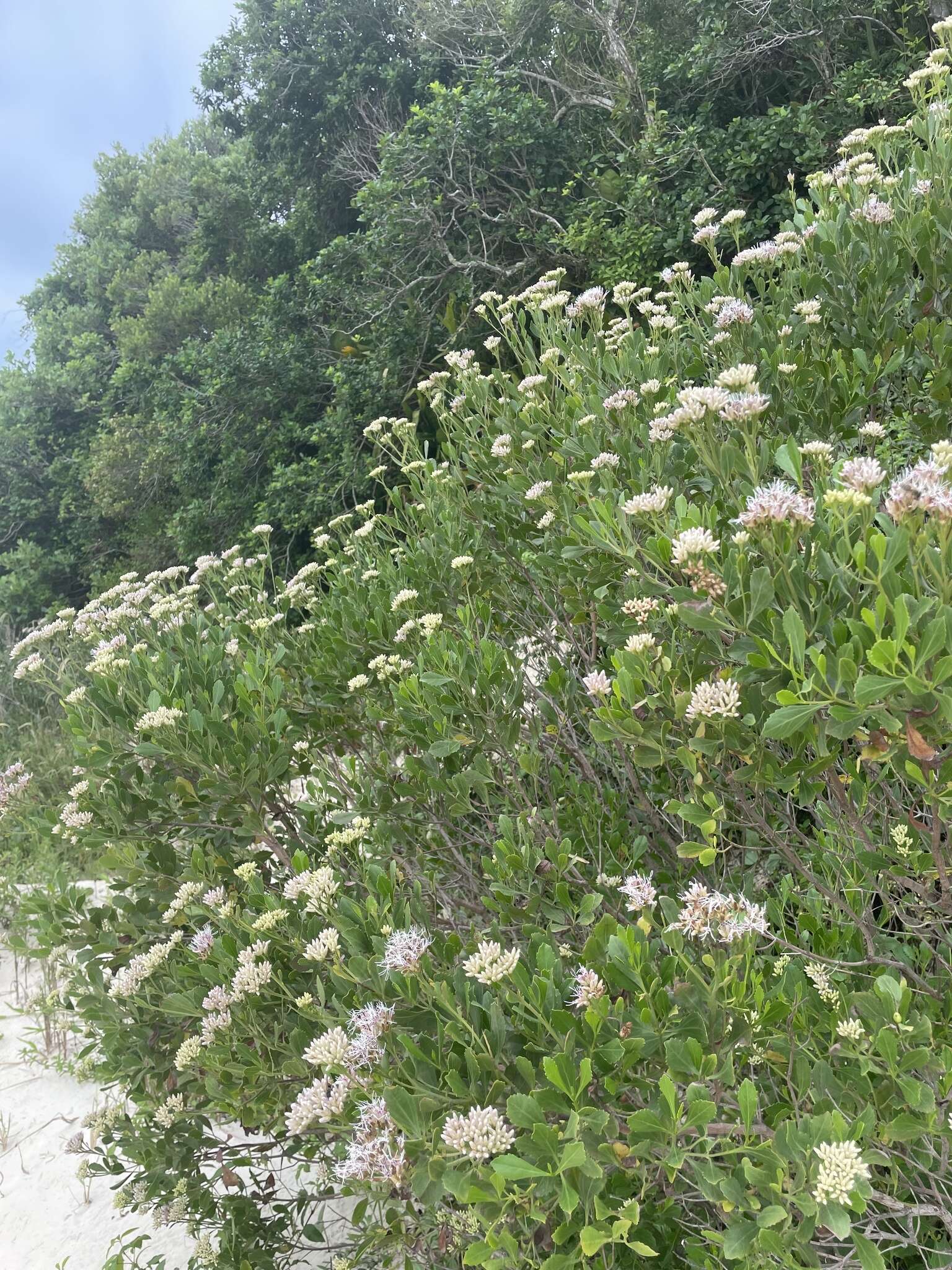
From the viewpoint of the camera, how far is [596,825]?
2.09 metres

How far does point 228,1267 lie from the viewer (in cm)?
200

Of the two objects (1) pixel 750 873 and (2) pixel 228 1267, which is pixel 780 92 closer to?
(1) pixel 750 873

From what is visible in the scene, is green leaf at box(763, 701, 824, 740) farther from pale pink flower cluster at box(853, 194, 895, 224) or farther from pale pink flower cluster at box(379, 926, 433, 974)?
pale pink flower cluster at box(853, 194, 895, 224)

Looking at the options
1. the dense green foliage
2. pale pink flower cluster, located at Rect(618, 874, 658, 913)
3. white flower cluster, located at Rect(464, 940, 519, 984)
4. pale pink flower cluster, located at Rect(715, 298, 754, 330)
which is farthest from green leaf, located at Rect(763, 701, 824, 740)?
the dense green foliage

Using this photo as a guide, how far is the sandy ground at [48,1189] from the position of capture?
2979 mm

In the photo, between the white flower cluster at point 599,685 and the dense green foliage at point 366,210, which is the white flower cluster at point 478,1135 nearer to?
the white flower cluster at point 599,685

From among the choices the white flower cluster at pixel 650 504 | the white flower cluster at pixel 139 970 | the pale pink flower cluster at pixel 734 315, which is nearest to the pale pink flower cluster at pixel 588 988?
the white flower cluster at pixel 650 504

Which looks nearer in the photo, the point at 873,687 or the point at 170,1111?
the point at 873,687

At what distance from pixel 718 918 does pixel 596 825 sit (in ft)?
2.66

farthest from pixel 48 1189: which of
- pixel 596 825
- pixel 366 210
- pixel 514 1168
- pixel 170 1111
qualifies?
pixel 366 210

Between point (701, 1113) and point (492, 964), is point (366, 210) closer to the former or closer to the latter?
point (492, 964)

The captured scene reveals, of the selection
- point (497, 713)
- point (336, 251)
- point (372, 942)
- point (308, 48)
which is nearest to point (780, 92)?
point (336, 251)

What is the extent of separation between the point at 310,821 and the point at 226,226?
53.0ft

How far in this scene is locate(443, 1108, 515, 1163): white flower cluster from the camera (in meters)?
1.13
